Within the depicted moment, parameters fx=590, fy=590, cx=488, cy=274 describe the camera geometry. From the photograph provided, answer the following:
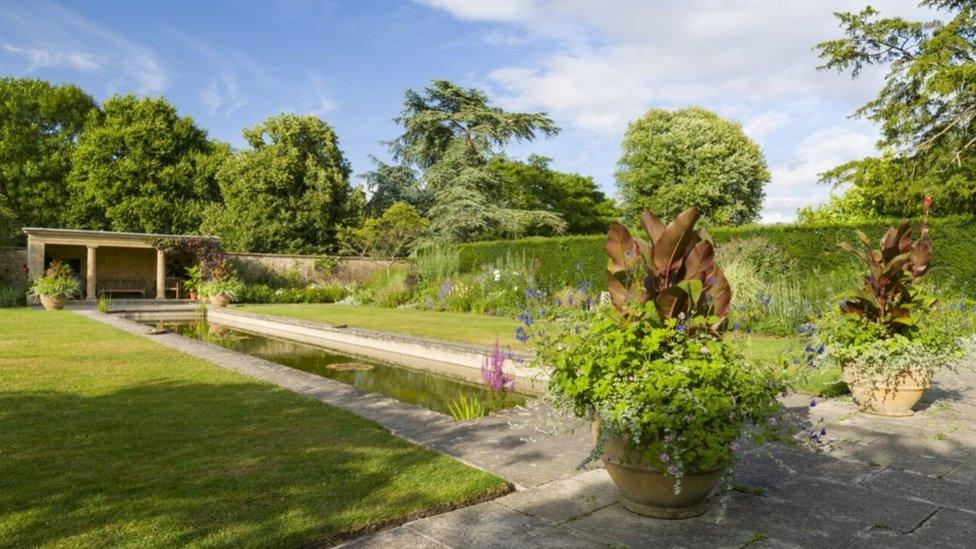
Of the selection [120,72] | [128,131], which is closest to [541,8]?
[120,72]

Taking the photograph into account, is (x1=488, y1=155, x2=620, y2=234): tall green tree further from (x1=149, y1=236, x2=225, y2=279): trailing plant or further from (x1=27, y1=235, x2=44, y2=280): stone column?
(x1=27, y1=235, x2=44, y2=280): stone column

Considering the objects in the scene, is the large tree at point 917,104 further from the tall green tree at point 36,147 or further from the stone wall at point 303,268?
the tall green tree at point 36,147

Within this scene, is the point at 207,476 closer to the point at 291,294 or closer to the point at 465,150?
the point at 291,294

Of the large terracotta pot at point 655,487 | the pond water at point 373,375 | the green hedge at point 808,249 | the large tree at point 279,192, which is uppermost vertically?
the large tree at point 279,192

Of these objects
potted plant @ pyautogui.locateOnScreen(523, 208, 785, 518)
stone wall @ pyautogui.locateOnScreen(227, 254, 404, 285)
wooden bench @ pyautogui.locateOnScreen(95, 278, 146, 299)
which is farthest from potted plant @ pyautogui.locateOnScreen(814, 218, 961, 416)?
wooden bench @ pyautogui.locateOnScreen(95, 278, 146, 299)

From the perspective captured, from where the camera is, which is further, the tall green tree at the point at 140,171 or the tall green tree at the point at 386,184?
the tall green tree at the point at 386,184

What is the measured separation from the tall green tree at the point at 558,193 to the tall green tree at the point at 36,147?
817 inches

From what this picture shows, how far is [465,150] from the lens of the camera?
917 inches

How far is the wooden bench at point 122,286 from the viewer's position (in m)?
22.3

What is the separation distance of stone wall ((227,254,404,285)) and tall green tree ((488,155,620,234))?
1005 cm

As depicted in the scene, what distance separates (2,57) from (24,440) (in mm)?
31084

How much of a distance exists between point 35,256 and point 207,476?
2099cm

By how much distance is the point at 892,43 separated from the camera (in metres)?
17.0

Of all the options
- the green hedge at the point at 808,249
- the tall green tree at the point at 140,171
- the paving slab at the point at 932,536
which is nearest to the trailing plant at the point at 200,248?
the tall green tree at the point at 140,171
